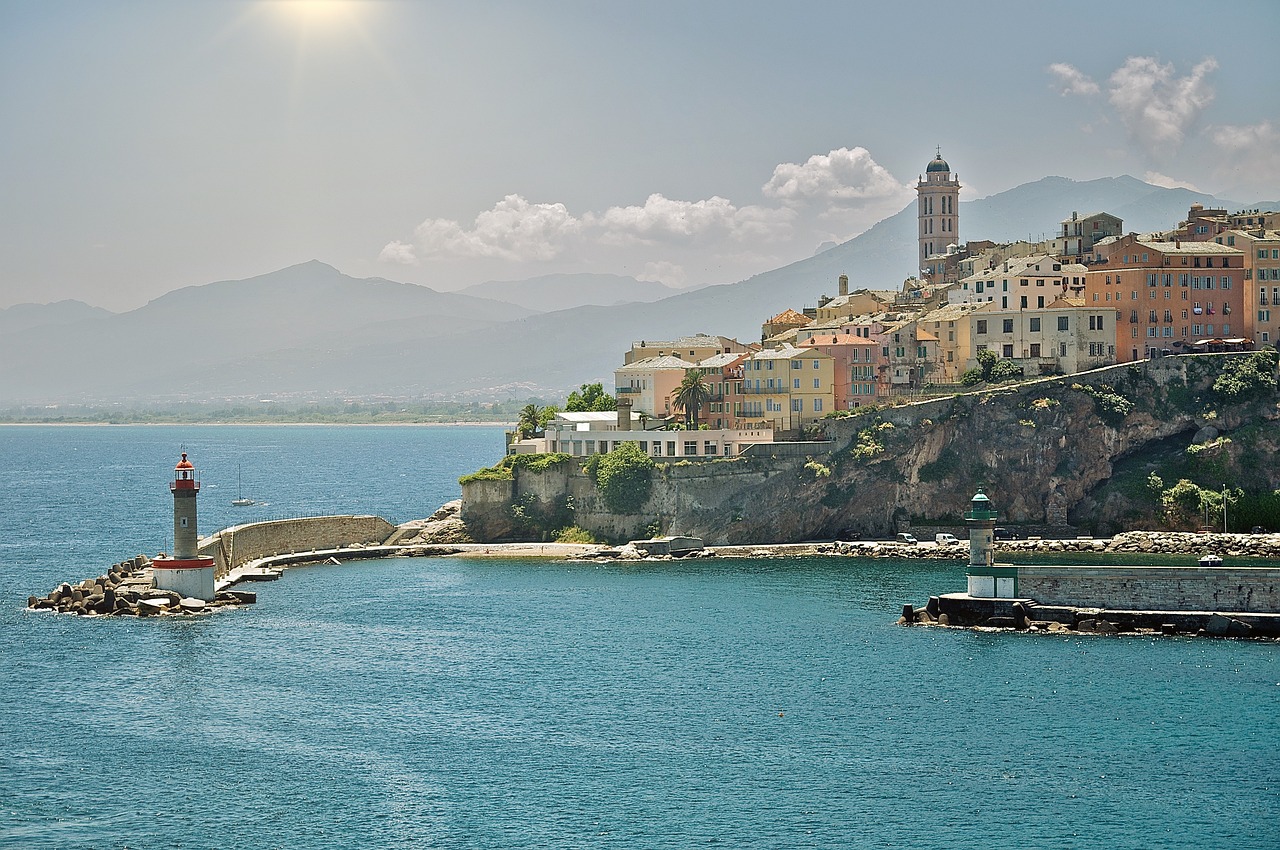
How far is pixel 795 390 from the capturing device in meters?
99.4

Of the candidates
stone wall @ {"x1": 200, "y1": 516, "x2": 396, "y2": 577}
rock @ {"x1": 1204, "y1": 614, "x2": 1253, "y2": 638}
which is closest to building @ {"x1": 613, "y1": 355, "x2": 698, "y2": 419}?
stone wall @ {"x1": 200, "y1": 516, "x2": 396, "y2": 577}

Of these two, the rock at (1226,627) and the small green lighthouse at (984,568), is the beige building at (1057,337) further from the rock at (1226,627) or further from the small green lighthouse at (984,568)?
the rock at (1226,627)

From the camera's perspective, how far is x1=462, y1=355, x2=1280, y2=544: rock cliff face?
93438 millimetres

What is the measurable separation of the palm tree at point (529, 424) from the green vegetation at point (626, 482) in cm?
1366

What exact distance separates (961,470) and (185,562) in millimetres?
47282

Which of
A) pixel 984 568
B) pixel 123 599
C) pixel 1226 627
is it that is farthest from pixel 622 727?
pixel 123 599

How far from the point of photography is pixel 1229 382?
95.1 metres

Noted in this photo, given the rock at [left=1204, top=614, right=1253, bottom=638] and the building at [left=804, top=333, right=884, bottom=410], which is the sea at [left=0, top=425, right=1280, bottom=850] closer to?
the rock at [left=1204, top=614, right=1253, bottom=638]

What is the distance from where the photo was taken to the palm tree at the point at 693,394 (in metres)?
102

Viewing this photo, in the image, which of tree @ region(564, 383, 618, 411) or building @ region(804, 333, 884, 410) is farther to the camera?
tree @ region(564, 383, 618, 411)

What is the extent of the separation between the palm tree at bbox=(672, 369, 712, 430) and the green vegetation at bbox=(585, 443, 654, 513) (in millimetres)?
8191

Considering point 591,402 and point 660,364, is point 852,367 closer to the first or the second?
point 660,364

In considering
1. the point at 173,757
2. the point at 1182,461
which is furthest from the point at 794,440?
the point at 173,757

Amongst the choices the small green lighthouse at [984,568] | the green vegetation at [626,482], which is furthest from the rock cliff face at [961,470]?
the small green lighthouse at [984,568]
